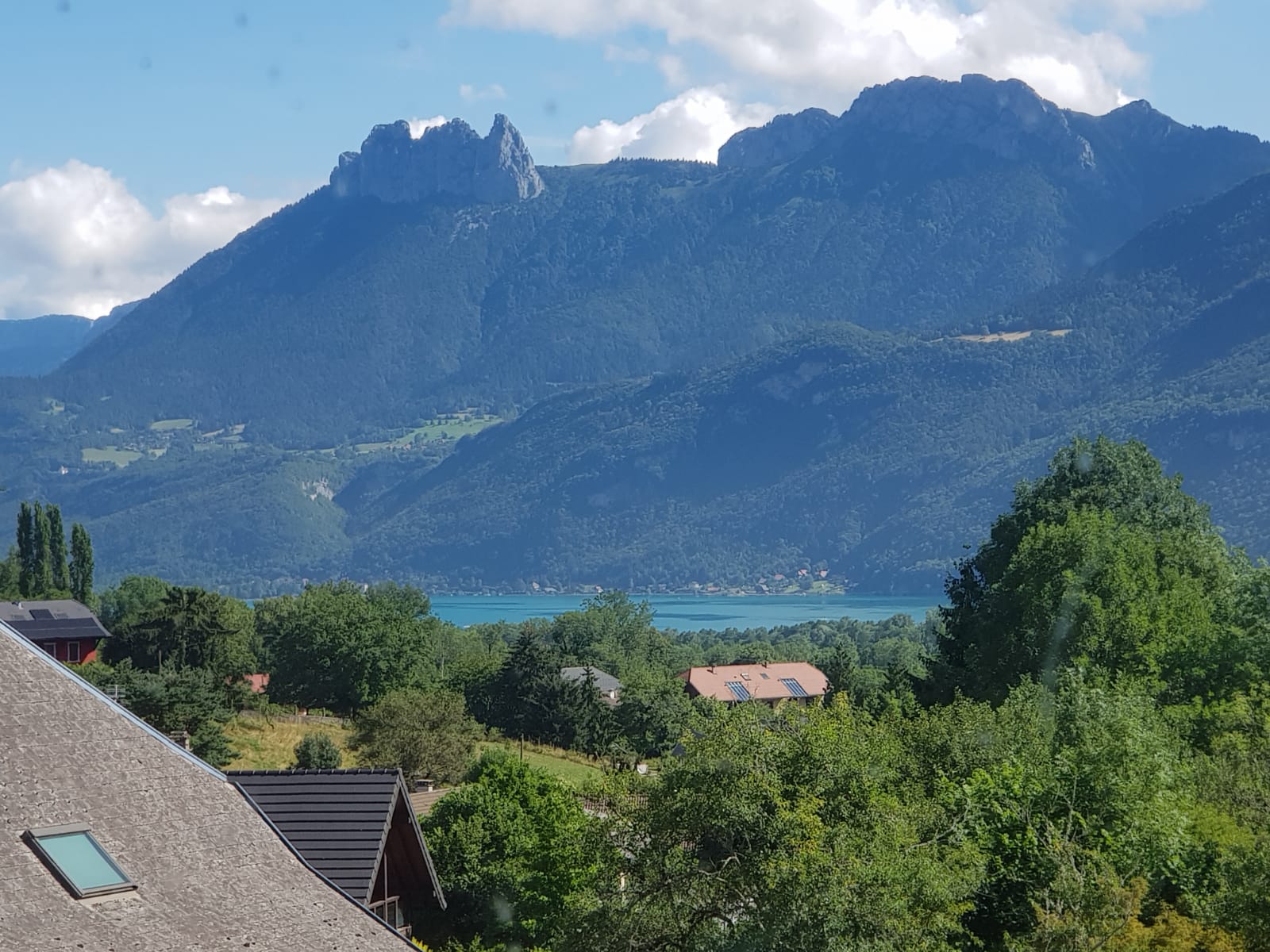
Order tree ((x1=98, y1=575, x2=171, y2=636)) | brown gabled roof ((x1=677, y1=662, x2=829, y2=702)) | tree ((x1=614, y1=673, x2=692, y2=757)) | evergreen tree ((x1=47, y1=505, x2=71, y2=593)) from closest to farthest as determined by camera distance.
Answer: tree ((x1=614, y1=673, x2=692, y2=757)), evergreen tree ((x1=47, y1=505, x2=71, y2=593)), tree ((x1=98, y1=575, x2=171, y2=636)), brown gabled roof ((x1=677, y1=662, x2=829, y2=702))

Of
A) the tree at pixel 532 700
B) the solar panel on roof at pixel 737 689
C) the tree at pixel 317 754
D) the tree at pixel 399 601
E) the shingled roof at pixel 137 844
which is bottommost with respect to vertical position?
the solar panel on roof at pixel 737 689

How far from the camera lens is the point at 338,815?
45.6 ft

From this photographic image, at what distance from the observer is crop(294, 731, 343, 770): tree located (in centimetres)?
4091

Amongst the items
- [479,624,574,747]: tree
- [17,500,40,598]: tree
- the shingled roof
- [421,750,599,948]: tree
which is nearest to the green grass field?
[479,624,574,747]: tree

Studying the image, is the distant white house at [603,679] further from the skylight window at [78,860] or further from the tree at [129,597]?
the skylight window at [78,860]

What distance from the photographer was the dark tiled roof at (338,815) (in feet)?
43.7

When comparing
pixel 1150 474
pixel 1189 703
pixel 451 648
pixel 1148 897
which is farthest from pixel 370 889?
pixel 451 648

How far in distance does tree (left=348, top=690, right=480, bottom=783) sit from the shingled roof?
3080cm

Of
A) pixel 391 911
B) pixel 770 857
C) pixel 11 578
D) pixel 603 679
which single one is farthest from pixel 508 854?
pixel 603 679

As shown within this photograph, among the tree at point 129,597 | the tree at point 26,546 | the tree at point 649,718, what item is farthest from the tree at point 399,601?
the tree at point 26,546

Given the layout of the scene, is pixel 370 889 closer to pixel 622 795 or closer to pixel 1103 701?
pixel 622 795

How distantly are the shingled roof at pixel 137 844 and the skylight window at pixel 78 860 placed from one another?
5 centimetres

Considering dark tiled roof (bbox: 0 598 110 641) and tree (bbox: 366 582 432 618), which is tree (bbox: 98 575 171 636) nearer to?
tree (bbox: 366 582 432 618)

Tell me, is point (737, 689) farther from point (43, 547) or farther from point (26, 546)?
point (26, 546)
